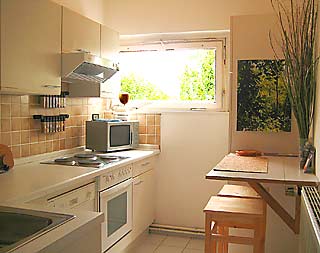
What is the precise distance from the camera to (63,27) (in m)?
2.77

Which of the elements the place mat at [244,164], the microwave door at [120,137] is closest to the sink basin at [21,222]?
the place mat at [244,164]

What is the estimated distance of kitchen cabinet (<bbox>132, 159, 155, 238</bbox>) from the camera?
136 inches

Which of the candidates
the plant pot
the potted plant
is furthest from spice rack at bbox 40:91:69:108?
the plant pot

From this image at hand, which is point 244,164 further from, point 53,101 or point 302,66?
point 53,101

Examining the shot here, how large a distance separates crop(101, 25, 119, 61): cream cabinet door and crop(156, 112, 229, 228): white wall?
0.82 meters

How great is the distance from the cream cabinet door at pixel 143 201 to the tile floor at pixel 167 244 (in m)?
0.14

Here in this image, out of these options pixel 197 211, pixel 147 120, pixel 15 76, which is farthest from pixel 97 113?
pixel 15 76

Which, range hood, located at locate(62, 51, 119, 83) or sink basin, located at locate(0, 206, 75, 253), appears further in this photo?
range hood, located at locate(62, 51, 119, 83)

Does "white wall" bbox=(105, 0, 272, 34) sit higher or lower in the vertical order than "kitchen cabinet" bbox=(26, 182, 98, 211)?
higher

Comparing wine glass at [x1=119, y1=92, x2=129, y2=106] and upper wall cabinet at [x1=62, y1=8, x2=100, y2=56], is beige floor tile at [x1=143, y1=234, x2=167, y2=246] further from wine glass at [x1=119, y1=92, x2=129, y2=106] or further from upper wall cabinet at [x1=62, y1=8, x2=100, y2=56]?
upper wall cabinet at [x1=62, y1=8, x2=100, y2=56]

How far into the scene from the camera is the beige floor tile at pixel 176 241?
3664mm

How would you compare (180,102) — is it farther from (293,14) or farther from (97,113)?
(293,14)

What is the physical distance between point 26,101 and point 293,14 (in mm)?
2239

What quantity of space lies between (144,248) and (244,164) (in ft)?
4.65
